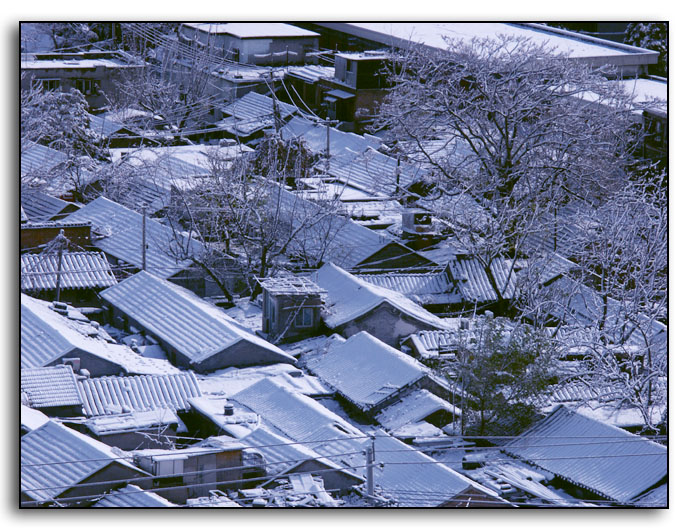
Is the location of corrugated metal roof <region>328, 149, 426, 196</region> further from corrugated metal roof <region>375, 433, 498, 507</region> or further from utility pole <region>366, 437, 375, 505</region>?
utility pole <region>366, 437, 375, 505</region>

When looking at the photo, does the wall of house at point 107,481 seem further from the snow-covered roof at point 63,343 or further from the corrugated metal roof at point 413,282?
the corrugated metal roof at point 413,282

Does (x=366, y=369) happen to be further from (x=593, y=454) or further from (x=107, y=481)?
(x=107, y=481)

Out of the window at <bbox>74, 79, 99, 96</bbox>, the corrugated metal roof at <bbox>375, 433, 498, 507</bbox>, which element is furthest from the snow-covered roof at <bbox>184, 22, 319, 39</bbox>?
the corrugated metal roof at <bbox>375, 433, 498, 507</bbox>

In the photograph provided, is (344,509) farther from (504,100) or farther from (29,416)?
(504,100)

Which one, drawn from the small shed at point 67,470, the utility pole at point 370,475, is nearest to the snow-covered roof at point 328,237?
the utility pole at point 370,475

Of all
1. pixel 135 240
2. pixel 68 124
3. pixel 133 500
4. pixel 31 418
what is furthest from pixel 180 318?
pixel 68 124

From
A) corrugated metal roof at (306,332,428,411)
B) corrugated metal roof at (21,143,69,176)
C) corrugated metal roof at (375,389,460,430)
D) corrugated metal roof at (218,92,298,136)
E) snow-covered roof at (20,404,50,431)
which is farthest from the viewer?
corrugated metal roof at (218,92,298,136)
